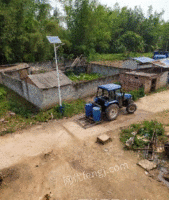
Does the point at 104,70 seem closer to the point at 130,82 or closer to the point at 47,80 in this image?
the point at 130,82

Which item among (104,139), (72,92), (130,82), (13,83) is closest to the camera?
(104,139)

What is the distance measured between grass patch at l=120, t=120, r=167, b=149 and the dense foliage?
14.0 m

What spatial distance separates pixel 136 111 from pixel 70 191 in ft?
23.0

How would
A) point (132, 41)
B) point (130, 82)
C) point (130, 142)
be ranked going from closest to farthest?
point (130, 142) < point (130, 82) < point (132, 41)

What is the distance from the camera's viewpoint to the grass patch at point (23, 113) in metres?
8.60

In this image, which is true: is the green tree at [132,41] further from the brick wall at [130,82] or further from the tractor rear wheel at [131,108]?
the tractor rear wheel at [131,108]

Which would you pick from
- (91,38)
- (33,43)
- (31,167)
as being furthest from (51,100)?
(91,38)

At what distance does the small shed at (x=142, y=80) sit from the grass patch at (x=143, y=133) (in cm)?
601

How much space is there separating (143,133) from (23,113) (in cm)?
744

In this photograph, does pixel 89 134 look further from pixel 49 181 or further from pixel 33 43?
pixel 33 43

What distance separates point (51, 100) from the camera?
10.4 meters

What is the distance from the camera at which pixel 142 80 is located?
12.7 m

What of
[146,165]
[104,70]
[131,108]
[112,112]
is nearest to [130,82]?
[131,108]

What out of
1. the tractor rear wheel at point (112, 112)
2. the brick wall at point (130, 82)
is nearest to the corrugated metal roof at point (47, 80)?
the tractor rear wheel at point (112, 112)
